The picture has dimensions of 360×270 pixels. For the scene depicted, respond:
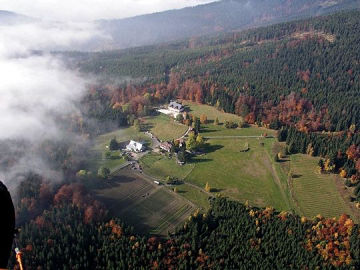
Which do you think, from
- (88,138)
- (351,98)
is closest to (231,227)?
(88,138)

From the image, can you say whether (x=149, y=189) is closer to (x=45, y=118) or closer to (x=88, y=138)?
(x=88, y=138)

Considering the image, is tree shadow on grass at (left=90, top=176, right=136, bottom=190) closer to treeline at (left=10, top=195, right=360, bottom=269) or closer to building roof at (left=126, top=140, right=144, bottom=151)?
treeline at (left=10, top=195, right=360, bottom=269)

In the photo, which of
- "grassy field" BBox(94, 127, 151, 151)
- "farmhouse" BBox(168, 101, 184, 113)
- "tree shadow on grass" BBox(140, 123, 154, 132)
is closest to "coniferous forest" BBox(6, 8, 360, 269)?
"grassy field" BBox(94, 127, 151, 151)

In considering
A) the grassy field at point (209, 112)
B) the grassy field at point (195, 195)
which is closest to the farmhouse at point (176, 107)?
the grassy field at point (209, 112)

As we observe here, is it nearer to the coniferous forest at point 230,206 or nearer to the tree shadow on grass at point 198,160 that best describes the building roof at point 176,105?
the coniferous forest at point 230,206

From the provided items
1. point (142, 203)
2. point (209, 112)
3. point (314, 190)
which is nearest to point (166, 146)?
point (142, 203)

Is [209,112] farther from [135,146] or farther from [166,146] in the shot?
[135,146]
